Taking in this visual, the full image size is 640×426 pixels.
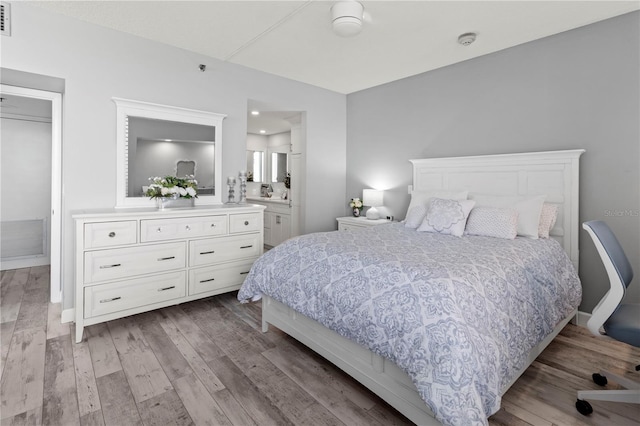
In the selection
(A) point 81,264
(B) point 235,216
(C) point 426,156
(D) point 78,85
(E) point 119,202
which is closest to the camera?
(A) point 81,264

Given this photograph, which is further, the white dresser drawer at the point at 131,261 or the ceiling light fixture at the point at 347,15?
the white dresser drawer at the point at 131,261

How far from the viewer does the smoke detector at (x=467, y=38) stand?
2973mm

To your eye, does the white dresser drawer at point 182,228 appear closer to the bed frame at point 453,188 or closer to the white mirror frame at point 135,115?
the white mirror frame at point 135,115

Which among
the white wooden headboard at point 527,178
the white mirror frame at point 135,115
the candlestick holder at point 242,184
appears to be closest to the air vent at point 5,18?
the white mirror frame at point 135,115

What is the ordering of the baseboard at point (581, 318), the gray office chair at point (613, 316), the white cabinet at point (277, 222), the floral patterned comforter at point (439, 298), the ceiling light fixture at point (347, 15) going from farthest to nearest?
1. the white cabinet at point (277, 222)
2. the baseboard at point (581, 318)
3. the ceiling light fixture at point (347, 15)
4. the gray office chair at point (613, 316)
5. the floral patterned comforter at point (439, 298)

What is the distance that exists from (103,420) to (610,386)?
2931 mm

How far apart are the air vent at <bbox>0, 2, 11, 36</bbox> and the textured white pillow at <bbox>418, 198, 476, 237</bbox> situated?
3788mm

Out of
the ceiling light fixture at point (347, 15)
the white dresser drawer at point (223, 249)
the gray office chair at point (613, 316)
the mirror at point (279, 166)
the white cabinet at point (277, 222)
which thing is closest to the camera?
the gray office chair at point (613, 316)

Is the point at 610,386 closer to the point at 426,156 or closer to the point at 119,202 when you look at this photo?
the point at 426,156

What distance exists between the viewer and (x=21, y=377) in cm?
200

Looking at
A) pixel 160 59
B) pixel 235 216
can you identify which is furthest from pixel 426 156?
pixel 160 59

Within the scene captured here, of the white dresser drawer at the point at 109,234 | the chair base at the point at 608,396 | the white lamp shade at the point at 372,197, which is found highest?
the white lamp shade at the point at 372,197

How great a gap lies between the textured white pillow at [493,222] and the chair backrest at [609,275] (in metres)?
0.86

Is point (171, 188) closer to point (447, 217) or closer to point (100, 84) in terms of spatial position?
point (100, 84)
